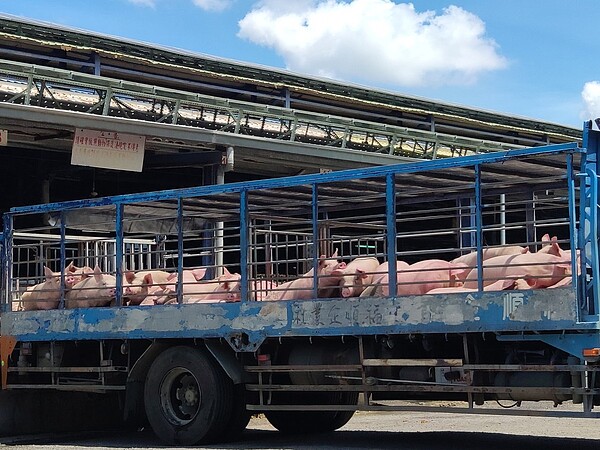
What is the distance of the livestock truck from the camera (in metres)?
9.31

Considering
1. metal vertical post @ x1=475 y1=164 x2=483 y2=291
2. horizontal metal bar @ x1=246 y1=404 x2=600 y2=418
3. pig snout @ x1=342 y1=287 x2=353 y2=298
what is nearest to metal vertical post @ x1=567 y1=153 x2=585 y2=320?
metal vertical post @ x1=475 y1=164 x2=483 y2=291

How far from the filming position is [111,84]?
19.3m

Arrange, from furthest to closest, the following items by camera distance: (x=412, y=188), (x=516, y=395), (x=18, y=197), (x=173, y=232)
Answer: (x=18, y=197), (x=173, y=232), (x=412, y=188), (x=516, y=395)

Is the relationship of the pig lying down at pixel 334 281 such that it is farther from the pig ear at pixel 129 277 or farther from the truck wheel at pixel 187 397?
Answer: the truck wheel at pixel 187 397

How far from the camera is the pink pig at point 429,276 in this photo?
399 inches

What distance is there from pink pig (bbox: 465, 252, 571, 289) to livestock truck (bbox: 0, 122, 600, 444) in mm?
21

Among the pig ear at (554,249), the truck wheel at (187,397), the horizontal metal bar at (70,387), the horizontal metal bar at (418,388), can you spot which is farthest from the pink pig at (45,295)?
the pig ear at (554,249)

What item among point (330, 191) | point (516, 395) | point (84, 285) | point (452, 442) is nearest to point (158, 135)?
point (84, 285)

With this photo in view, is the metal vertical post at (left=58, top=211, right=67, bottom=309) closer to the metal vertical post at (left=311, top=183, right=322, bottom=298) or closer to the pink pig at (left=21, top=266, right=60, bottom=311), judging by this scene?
the pink pig at (left=21, top=266, right=60, bottom=311)

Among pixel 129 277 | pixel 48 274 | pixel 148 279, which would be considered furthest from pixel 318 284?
pixel 48 274

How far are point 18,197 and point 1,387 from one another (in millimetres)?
14695

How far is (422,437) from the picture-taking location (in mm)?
12461

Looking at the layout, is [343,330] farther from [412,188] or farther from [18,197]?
[18,197]

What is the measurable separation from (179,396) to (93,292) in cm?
183
